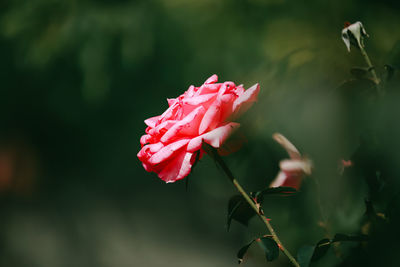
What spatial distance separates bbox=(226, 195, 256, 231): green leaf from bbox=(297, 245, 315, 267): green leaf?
4 centimetres

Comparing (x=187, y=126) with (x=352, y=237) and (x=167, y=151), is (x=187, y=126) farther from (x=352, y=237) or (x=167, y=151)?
(x=352, y=237)

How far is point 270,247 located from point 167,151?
96mm

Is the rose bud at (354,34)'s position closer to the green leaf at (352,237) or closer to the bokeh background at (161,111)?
the bokeh background at (161,111)

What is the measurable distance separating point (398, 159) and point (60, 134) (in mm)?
1910

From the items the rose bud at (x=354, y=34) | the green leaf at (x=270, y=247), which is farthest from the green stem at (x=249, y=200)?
the rose bud at (x=354, y=34)

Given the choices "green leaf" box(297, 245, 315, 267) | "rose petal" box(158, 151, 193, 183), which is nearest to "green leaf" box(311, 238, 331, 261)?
"green leaf" box(297, 245, 315, 267)

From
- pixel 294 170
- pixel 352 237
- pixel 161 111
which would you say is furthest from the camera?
pixel 161 111

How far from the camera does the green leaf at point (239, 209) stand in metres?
0.29

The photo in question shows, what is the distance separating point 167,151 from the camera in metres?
0.29

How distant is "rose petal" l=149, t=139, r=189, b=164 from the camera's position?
0.29 m

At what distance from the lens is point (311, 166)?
0.38 metres

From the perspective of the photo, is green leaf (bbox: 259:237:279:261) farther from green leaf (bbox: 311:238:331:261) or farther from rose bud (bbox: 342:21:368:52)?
rose bud (bbox: 342:21:368:52)

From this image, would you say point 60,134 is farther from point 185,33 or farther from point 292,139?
point 292,139

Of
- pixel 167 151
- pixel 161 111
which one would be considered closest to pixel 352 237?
pixel 167 151
